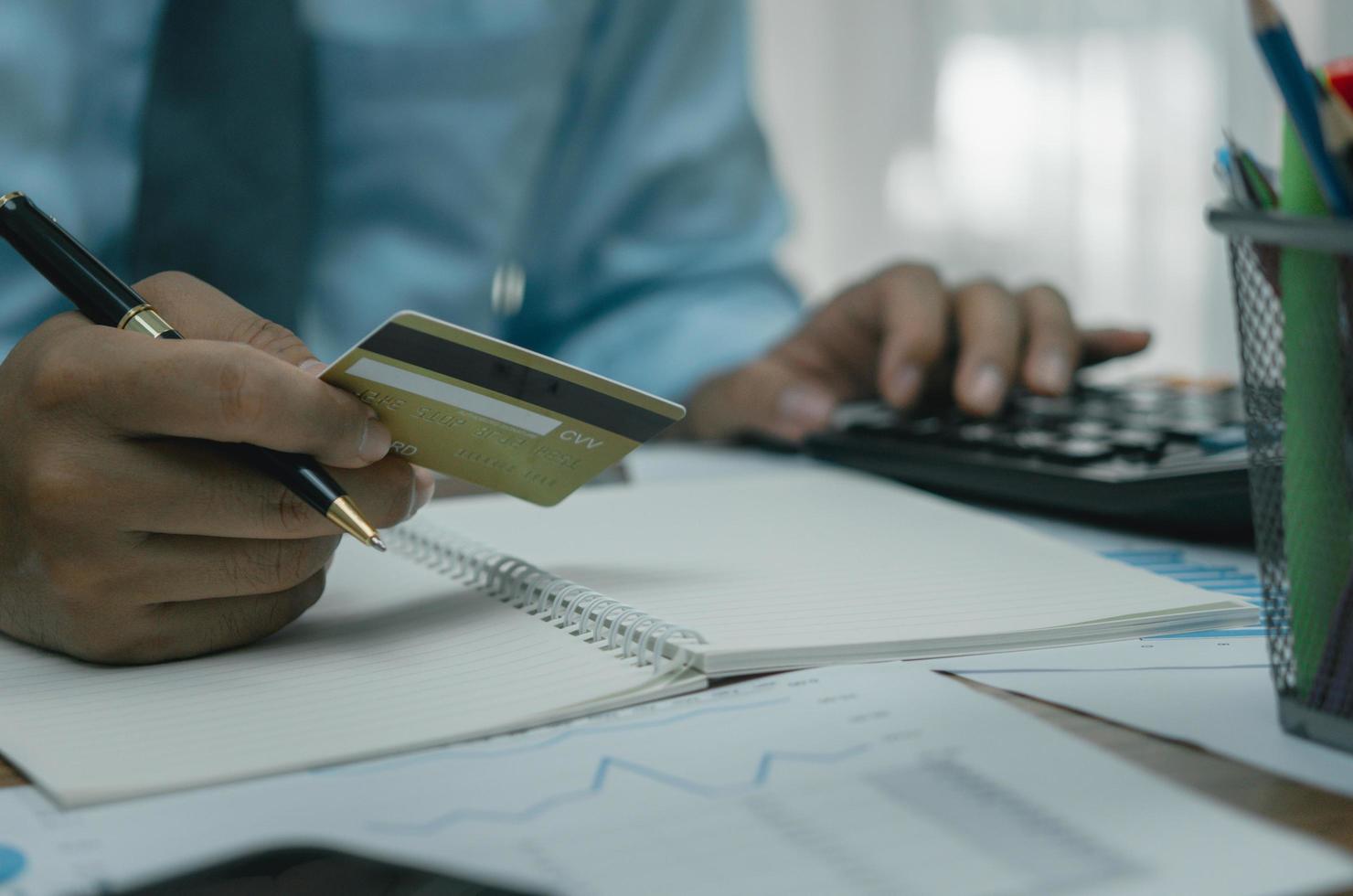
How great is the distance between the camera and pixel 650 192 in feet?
3.51

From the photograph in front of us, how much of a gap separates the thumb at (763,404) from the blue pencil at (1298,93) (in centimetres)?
48

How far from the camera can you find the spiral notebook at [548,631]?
0.30 m

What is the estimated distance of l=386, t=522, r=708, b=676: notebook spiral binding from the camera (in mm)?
346

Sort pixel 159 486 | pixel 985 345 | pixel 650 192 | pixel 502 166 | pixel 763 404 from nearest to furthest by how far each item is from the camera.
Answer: pixel 159 486
pixel 985 345
pixel 763 404
pixel 502 166
pixel 650 192

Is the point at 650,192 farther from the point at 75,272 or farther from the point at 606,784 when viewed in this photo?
the point at 606,784

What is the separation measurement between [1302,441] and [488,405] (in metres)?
0.21

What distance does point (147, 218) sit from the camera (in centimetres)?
76

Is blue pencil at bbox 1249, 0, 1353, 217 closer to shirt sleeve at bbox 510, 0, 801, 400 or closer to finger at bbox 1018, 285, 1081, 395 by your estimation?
finger at bbox 1018, 285, 1081, 395

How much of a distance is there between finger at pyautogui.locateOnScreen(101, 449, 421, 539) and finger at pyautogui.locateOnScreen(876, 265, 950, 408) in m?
0.41

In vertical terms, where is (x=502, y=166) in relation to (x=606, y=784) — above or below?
above

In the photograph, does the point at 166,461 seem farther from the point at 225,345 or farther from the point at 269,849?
the point at 269,849

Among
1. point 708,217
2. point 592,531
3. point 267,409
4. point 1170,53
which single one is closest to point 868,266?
point 1170,53

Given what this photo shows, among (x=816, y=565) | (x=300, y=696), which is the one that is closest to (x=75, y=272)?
(x=300, y=696)

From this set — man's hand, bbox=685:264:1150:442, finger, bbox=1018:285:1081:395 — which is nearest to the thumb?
man's hand, bbox=685:264:1150:442
